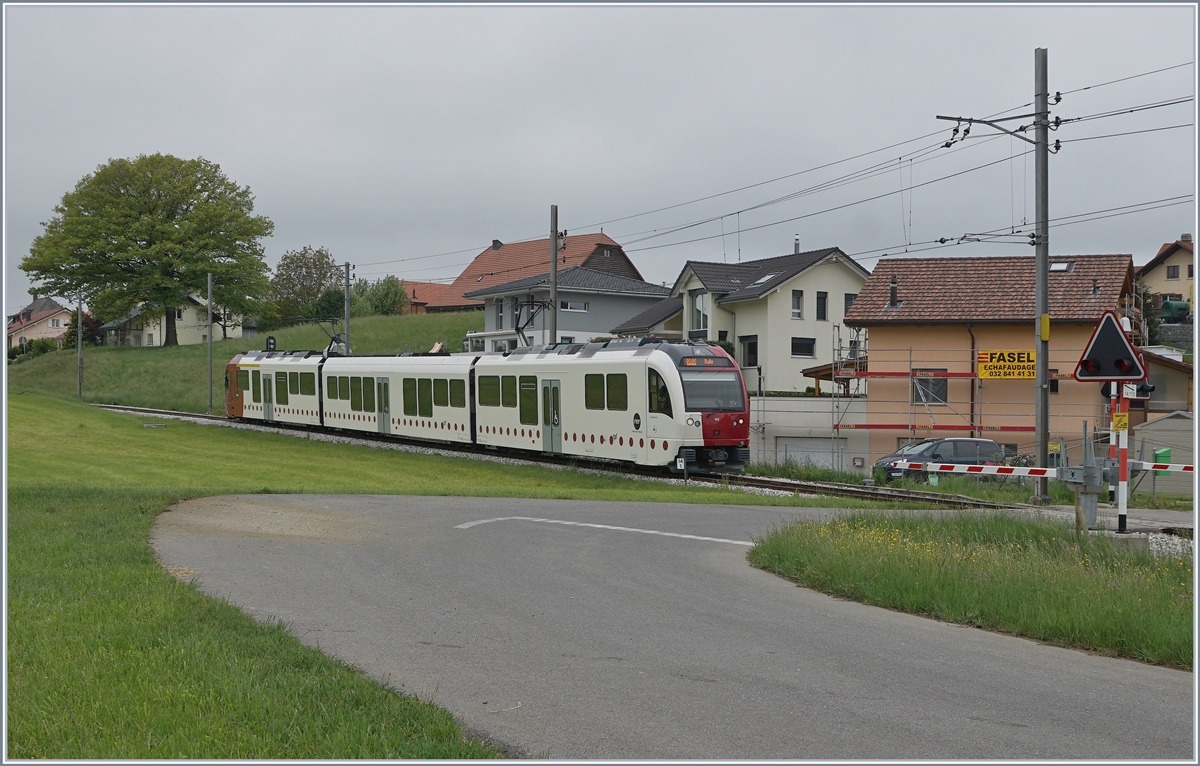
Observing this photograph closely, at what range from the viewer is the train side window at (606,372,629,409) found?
1029 inches

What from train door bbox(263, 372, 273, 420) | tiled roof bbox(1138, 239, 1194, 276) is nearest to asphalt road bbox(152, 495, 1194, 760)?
train door bbox(263, 372, 273, 420)

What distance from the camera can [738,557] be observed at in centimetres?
1283

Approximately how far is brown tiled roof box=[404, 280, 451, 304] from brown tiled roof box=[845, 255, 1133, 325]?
7661 centimetres

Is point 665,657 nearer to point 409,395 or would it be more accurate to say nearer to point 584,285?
point 409,395

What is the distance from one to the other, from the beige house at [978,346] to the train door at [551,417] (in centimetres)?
1236

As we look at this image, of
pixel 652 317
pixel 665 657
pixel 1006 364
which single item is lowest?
pixel 665 657

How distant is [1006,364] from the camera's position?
117ft

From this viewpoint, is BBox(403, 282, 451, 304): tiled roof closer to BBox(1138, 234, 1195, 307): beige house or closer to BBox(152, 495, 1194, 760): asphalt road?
BBox(1138, 234, 1195, 307): beige house

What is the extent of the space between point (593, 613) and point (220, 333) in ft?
331

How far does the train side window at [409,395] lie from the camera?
117 feet

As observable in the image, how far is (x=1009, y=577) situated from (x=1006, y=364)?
27.7m

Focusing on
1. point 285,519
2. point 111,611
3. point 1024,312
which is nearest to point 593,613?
point 111,611

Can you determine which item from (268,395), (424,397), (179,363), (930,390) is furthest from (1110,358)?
(179,363)

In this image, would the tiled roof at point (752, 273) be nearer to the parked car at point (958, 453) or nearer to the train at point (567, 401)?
the train at point (567, 401)
